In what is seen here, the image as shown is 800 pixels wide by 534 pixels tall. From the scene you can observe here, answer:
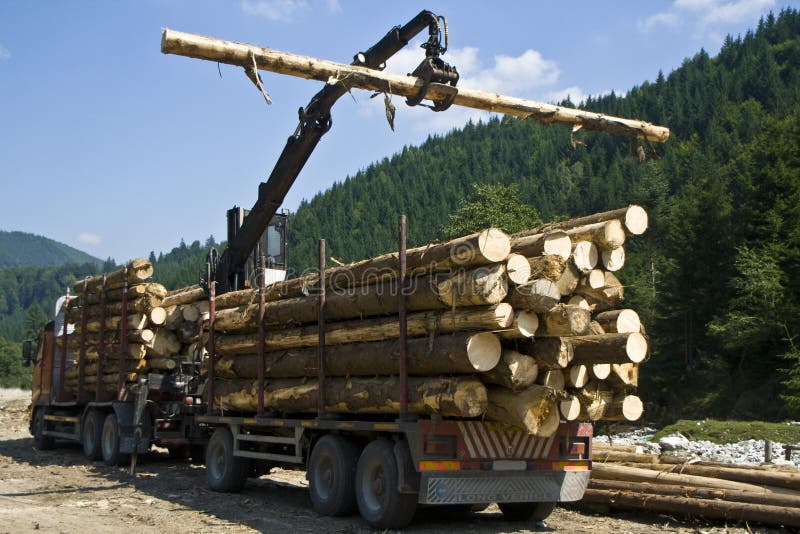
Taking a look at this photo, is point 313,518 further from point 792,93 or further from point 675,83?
point 675,83

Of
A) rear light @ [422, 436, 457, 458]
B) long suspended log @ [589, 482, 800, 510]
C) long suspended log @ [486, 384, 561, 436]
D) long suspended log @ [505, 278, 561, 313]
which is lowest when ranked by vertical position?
long suspended log @ [589, 482, 800, 510]

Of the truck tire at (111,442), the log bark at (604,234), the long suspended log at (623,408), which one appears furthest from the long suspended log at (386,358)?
the truck tire at (111,442)

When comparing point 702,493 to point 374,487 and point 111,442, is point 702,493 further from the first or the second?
point 111,442

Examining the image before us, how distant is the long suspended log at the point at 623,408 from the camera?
9625 millimetres

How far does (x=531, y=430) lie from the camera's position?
331 inches

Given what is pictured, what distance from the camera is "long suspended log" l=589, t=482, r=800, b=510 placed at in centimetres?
916

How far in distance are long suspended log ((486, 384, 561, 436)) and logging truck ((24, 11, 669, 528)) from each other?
17 mm

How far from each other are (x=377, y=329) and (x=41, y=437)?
1304cm

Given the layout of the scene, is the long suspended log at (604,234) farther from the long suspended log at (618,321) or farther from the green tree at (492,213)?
the green tree at (492,213)

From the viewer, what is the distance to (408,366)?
915cm

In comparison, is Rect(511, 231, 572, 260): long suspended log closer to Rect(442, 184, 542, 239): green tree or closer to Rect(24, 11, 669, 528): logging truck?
Rect(24, 11, 669, 528): logging truck

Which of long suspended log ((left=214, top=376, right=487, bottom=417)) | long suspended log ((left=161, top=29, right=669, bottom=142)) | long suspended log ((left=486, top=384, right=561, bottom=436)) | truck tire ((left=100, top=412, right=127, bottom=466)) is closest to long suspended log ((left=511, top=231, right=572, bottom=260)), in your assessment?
long suspended log ((left=486, top=384, right=561, bottom=436))

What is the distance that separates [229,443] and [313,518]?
10.1 feet

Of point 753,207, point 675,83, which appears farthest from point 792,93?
point 753,207
